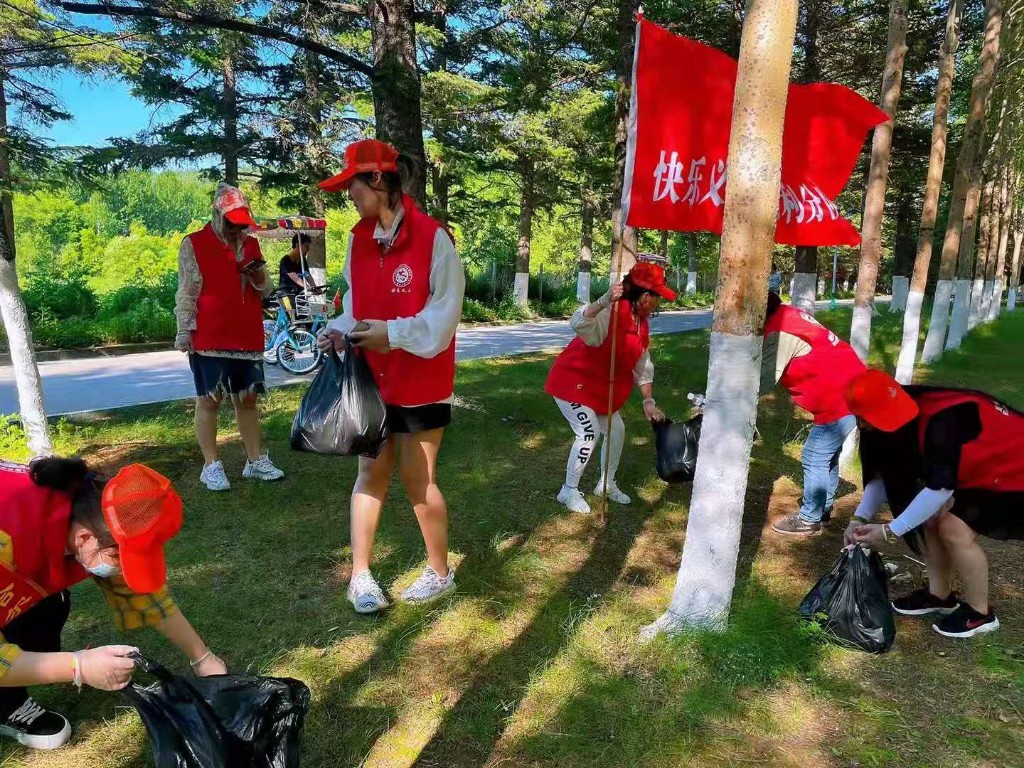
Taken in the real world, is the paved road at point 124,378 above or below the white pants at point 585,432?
below

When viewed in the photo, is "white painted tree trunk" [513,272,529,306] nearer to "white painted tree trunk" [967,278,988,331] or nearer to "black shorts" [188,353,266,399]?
"white painted tree trunk" [967,278,988,331]

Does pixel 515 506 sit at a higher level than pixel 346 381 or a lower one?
lower

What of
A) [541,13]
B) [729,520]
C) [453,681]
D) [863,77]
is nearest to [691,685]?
[729,520]

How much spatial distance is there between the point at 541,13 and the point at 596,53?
298 centimetres

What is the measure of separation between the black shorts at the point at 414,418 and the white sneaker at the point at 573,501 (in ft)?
5.64

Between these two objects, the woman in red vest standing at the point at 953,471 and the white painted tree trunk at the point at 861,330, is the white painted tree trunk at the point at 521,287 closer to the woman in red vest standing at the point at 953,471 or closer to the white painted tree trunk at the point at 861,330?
the white painted tree trunk at the point at 861,330

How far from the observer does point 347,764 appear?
215cm

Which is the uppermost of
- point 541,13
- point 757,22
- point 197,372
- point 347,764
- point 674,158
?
point 541,13

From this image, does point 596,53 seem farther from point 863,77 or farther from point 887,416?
point 887,416

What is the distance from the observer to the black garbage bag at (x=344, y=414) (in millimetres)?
2658

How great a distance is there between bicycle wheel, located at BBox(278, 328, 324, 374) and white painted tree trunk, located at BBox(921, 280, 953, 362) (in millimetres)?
9531

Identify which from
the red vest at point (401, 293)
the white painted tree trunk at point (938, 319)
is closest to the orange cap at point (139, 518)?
the red vest at point (401, 293)

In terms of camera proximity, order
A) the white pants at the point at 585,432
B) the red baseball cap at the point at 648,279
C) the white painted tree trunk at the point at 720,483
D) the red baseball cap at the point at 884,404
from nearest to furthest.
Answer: the white painted tree trunk at the point at 720,483 → the red baseball cap at the point at 884,404 → the red baseball cap at the point at 648,279 → the white pants at the point at 585,432

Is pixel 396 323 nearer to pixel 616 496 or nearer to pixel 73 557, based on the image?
pixel 73 557
